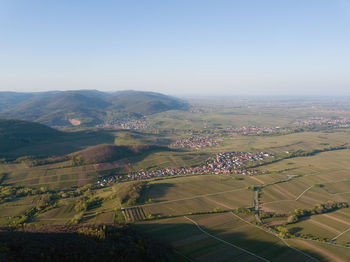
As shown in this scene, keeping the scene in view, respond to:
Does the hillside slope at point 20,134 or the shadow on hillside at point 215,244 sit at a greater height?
the hillside slope at point 20,134

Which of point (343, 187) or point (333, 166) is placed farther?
point (333, 166)

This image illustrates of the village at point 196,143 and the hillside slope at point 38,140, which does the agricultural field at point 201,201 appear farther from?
the village at point 196,143

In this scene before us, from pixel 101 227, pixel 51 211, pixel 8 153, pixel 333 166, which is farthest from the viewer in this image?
pixel 8 153

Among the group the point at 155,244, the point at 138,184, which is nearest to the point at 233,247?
the point at 155,244

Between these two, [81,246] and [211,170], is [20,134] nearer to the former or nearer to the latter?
[211,170]

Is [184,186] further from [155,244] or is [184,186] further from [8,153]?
[8,153]

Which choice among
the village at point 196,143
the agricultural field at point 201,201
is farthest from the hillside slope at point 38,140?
the village at point 196,143
